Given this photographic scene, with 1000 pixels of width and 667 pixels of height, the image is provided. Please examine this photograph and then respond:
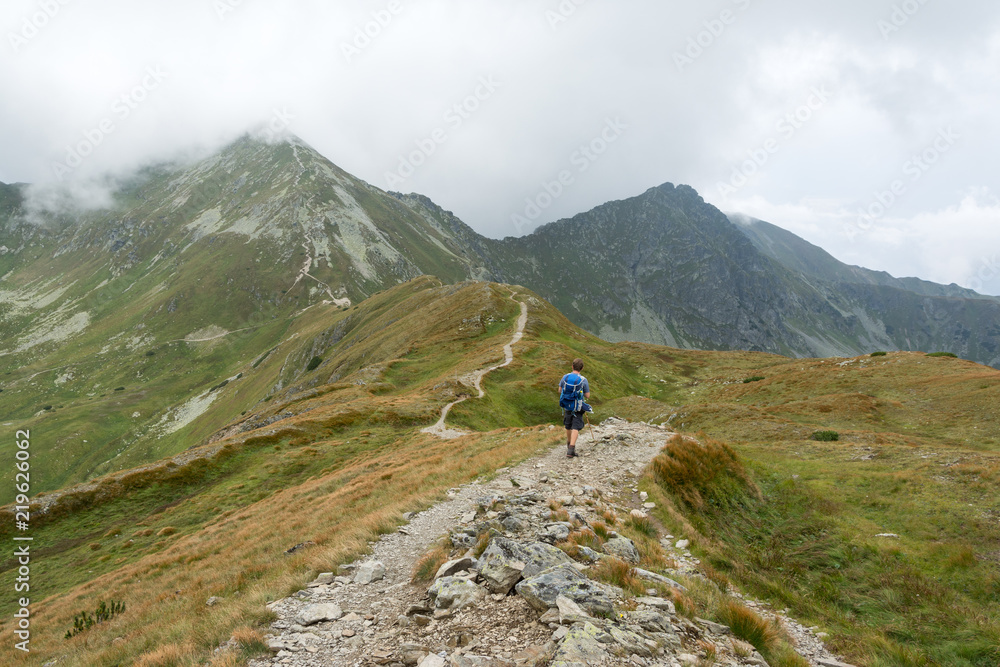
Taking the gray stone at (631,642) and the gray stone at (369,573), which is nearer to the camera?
the gray stone at (631,642)

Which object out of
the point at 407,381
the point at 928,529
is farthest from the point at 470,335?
the point at 928,529

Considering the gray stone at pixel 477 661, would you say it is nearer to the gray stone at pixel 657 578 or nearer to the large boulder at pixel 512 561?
the large boulder at pixel 512 561

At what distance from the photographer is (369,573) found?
31.7ft

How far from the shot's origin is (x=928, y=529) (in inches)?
549

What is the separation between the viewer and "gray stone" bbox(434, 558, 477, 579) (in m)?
8.53

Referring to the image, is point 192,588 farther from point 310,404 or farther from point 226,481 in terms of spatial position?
point 310,404

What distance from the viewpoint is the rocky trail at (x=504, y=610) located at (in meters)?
5.93

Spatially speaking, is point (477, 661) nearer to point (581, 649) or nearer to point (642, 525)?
point (581, 649)

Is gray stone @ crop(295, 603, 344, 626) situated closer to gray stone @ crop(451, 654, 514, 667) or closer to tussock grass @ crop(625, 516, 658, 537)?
gray stone @ crop(451, 654, 514, 667)

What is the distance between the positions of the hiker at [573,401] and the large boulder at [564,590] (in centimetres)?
986

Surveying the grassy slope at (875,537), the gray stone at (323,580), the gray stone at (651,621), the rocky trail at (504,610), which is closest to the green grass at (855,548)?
the grassy slope at (875,537)

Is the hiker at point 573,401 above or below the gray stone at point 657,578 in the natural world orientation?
above

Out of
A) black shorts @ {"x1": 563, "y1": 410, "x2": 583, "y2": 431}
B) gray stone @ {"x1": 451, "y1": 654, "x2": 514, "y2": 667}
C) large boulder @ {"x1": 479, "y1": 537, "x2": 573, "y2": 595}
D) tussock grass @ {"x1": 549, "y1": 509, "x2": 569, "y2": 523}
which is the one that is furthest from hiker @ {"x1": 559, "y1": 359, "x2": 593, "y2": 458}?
gray stone @ {"x1": 451, "y1": 654, "x2": 514, "y2": 667}

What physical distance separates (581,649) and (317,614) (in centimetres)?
529
